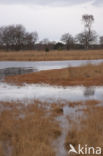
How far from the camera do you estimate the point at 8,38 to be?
80625 mm

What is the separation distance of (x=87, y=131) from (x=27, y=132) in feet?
4.83

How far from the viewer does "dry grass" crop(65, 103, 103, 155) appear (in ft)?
18.3

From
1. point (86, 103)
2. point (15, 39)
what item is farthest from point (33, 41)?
point (86, 103)

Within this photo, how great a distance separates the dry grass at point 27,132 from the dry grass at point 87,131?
1.40 feet

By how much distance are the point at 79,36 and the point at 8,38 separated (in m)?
23.1

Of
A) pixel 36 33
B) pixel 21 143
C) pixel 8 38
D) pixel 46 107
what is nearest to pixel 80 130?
pixel 21 143

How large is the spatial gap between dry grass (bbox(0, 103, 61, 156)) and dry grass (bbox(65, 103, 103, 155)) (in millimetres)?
426

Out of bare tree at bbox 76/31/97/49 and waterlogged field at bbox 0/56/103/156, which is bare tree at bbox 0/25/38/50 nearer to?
bare tree at bbox 76/31/97/49

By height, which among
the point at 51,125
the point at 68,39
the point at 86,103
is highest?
the point at 68,39

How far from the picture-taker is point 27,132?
20.4ft

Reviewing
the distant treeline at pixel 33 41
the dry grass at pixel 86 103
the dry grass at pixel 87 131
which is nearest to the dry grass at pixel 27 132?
the dry grass at pixel 87 131

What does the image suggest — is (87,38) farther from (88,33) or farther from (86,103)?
(86,103)

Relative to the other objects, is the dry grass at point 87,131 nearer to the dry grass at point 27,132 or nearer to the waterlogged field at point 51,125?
the waterlogged field at point 51,125

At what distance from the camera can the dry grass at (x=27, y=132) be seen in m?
5.24
